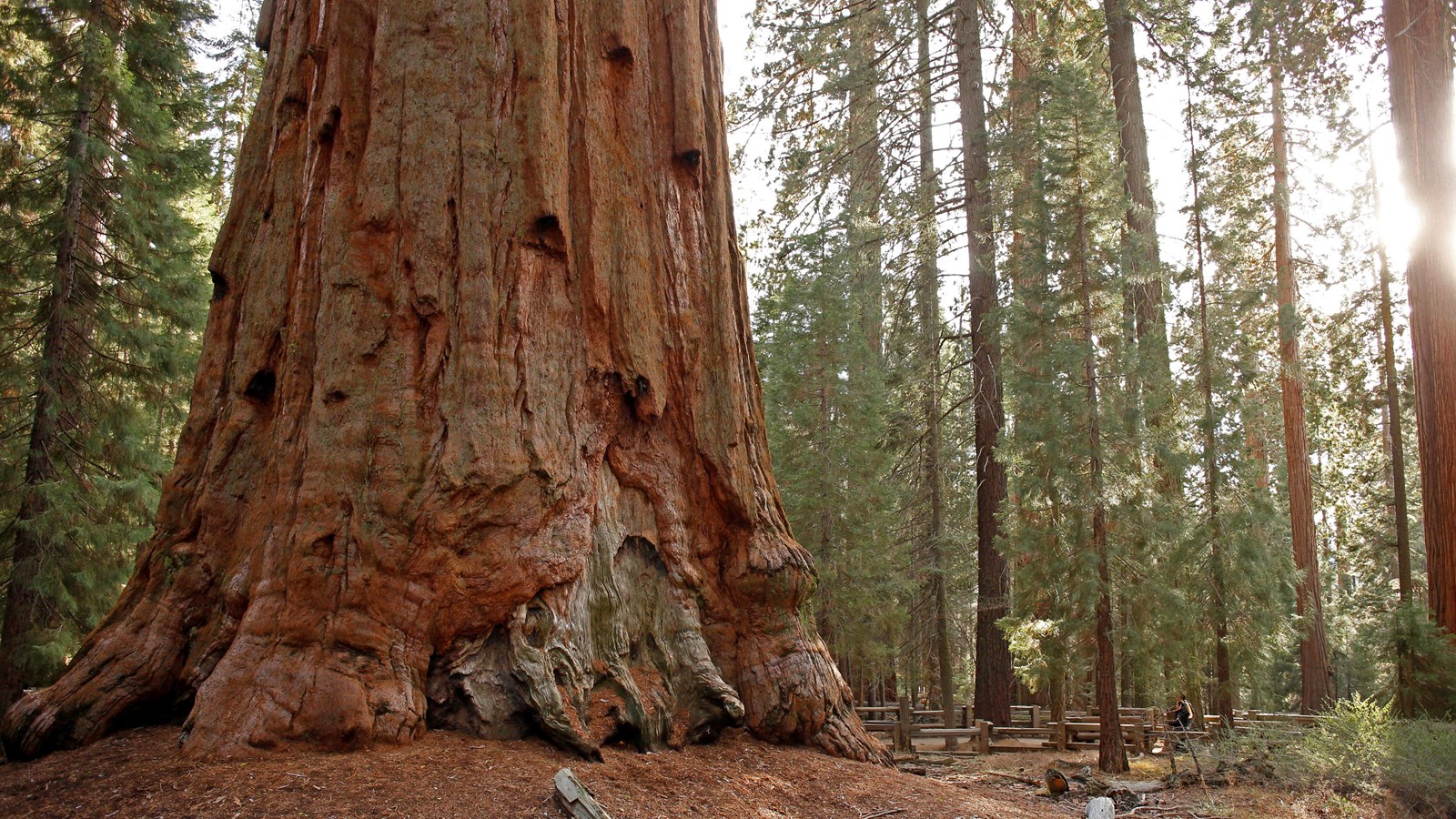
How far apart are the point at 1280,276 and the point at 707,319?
17919 millimetres

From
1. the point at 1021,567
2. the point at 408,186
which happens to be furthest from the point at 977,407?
the point at 408,186

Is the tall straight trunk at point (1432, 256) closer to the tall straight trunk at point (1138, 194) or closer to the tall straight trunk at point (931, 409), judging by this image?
the tall straight trunk at point (1138, 194)

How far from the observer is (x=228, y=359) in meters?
6.47

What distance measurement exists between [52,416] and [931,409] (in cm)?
1546

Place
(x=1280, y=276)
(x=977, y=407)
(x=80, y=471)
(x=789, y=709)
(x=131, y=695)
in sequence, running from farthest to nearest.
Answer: (x=1280, y=276) → (x=977, y=407) → (x=80, y=471) → (x=789, y=709) → (x=131, y=695)

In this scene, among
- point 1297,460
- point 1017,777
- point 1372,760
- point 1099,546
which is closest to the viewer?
point 1372,760

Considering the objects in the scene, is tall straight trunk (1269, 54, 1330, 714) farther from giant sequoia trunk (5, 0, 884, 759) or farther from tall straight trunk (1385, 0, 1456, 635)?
giant sequoia trunk (5, 0, 884, 759)

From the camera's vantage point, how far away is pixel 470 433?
5207 mm

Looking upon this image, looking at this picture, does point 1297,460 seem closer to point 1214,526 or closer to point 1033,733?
point 1214,526

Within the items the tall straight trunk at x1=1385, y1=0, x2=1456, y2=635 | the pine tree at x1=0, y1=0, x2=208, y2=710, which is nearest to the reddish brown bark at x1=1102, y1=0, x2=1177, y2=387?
the tall straight trunk at x1=1385, y1=0, x2=1456, y2=635

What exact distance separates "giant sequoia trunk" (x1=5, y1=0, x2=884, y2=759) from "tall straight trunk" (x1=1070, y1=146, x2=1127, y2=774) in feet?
25.5

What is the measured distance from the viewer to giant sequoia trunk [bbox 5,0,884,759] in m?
5.07

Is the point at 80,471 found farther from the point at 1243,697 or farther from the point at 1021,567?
the point at 1243,697

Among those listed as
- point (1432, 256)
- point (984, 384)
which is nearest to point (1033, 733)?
point (984, 384)
